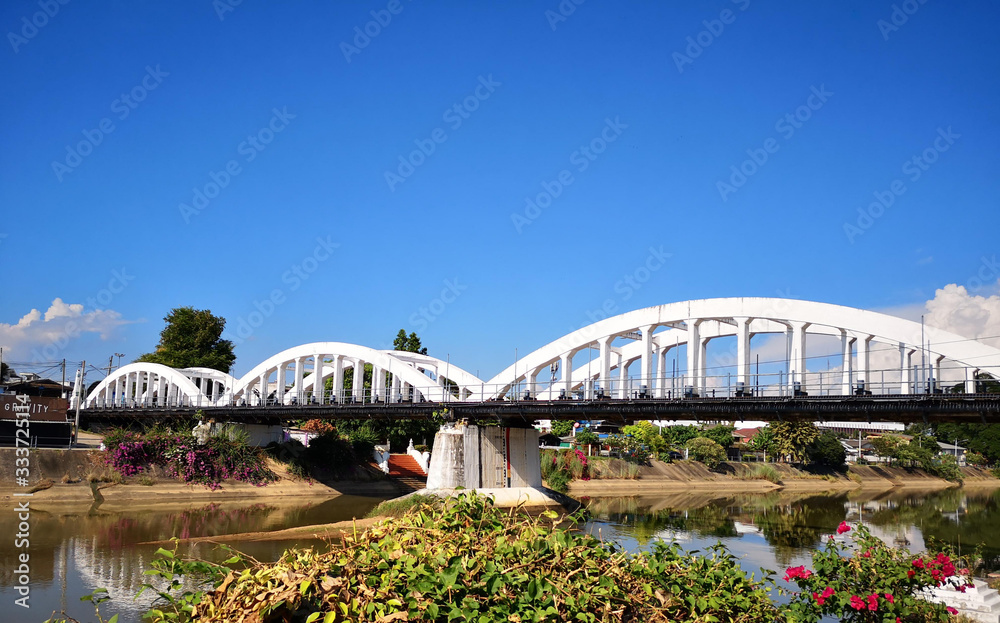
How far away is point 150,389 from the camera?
58875mm

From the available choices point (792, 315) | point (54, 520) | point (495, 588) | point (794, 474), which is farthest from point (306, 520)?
point (794, 474)

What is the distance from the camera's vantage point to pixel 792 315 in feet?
95.3

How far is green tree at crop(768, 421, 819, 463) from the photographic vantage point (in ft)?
184

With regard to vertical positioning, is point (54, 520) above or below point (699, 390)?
below

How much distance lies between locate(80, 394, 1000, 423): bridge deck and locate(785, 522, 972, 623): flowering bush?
12.8 m

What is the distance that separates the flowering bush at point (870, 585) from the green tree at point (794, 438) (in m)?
47.9

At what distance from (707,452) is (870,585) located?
47.5m

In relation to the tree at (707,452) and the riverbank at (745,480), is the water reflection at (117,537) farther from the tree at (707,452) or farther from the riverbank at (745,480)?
the tree at (707,452)

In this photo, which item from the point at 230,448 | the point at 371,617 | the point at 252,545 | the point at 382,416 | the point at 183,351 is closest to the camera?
the point at 371,617

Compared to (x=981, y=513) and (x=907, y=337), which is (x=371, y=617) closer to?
(x=907, y=337)

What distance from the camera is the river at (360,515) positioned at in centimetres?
1742

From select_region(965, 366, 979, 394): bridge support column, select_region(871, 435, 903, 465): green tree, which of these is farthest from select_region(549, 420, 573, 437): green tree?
select_region(965, 366, 979, 394): bridge support column

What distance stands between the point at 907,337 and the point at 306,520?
23329 mm

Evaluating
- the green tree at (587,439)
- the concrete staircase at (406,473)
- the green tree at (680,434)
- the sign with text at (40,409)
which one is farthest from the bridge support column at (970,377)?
the sign with text at (40,409)
